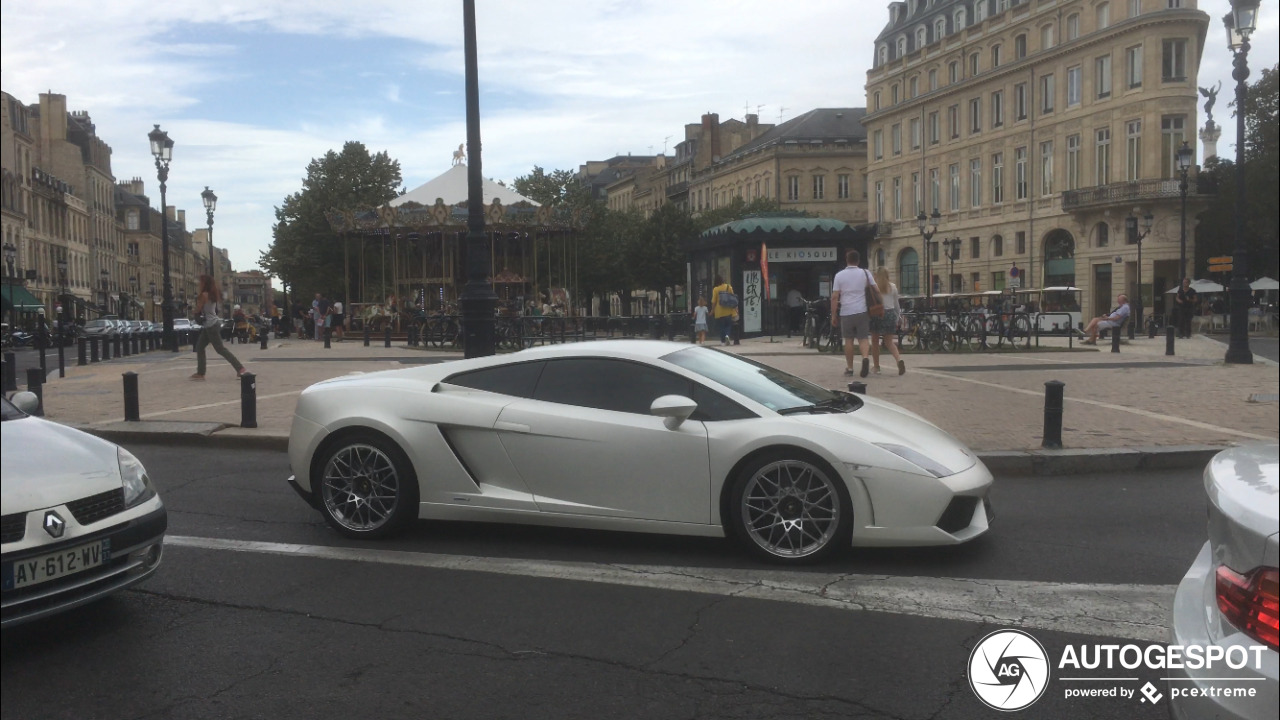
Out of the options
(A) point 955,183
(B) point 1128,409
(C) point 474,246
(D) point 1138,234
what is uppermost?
(A) point 955,183

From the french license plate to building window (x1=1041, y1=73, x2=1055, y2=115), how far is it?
5979cm

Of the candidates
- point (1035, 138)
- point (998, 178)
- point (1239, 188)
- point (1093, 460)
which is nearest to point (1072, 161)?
point (1035, 138)

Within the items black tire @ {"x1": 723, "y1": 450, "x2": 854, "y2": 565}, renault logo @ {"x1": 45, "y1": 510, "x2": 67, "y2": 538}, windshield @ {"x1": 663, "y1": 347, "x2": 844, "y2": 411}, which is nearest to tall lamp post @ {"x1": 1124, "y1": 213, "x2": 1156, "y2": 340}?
windshield @ {"x1": 663, "y1": 347, "x2": 844, "y2": 411}

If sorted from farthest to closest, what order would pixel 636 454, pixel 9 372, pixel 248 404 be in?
pixel 9 372 < pixel 248 404 < pixel 636 454

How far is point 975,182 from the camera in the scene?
6319cm

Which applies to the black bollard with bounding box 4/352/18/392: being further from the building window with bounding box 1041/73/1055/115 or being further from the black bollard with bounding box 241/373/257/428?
the building window with bounding box 1041/73/1055/115

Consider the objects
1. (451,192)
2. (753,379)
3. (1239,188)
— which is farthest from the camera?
(451,192)

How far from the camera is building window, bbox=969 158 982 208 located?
62.8 metres

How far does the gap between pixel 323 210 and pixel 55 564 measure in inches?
2457

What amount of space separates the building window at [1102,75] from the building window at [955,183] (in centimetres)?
1167

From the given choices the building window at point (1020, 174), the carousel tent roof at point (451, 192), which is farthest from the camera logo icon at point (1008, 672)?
the building window at point (1020, 174)

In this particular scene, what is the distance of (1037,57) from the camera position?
57.4m

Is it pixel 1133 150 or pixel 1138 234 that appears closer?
pixel 1138 234

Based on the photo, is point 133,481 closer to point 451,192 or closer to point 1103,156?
point 451,192
